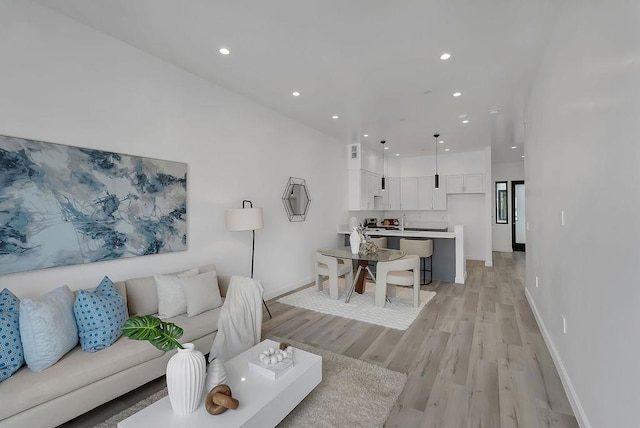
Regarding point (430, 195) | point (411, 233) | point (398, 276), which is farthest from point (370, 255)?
point (430, 195)

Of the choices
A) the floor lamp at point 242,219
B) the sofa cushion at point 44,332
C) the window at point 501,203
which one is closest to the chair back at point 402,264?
the floor lamp at point 242,219

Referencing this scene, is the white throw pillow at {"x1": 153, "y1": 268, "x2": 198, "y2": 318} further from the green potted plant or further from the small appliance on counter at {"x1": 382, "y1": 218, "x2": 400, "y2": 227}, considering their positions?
the small appliance on counter at {"x1": 382, "y1": 218, "x2": 400, "y2": 227}

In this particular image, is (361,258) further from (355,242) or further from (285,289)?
(285,289)

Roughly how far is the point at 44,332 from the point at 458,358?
321 centimetres

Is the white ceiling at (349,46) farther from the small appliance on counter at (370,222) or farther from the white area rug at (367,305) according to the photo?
the small appliance on counter at (370,222)

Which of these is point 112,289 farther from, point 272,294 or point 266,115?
point 266,115

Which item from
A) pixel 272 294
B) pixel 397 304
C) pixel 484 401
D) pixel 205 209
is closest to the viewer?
pixel 484 401

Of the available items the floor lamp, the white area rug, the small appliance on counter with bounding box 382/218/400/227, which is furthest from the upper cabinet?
the floor lamp

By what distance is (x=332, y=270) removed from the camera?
4.54m

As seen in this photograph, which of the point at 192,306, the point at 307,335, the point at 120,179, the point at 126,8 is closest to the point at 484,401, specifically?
the point at 307,335

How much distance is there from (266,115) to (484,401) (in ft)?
13.8

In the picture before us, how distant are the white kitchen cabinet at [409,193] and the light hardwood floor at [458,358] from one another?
3943mm

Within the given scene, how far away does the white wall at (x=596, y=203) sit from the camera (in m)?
1.28

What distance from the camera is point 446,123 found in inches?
208
